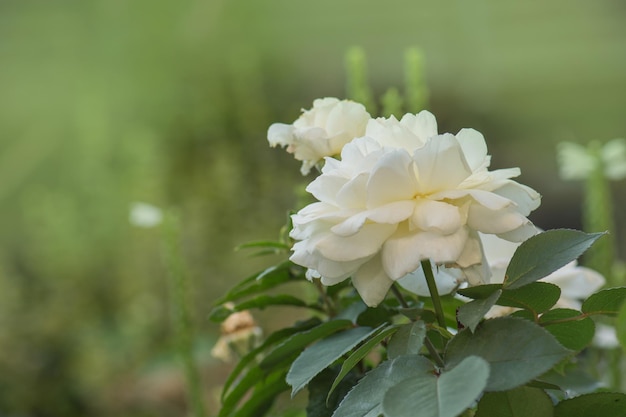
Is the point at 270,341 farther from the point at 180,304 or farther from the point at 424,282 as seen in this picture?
the point at 180,304

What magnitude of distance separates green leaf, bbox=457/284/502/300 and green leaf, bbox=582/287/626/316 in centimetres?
6

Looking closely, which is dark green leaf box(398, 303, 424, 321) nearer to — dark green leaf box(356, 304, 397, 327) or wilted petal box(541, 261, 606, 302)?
dark green leaf box(356, 304, 397, 327)

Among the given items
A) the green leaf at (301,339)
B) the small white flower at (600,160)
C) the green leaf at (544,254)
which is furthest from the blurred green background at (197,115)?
the green leaf at (544,254)

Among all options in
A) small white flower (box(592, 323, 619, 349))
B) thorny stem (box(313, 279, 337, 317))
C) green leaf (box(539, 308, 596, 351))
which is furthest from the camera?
small white flower (box(592, 323, 619, 349))

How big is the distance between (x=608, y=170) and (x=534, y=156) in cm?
111

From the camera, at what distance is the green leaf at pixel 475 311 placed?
315 millimetres

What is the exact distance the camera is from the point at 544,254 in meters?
0.34

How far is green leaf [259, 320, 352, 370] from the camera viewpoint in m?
0.41

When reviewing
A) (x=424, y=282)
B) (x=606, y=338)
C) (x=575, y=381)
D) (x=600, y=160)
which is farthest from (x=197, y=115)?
(x=424, y=282)

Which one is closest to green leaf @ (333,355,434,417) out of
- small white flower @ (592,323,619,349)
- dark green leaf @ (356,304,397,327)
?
dark green leaf @ (356,304,397,327)

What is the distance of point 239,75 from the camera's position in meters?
2.08

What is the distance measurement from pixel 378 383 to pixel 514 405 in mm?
66

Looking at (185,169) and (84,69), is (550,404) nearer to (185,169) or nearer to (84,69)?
(185,169)

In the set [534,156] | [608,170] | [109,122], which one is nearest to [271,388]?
[608,170]
